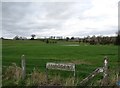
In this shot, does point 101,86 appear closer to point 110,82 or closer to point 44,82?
point 110,82

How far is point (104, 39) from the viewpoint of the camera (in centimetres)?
11600

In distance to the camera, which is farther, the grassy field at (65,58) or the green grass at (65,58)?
the green grass at (65,58)

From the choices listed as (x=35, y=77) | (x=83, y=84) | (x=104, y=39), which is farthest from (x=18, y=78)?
(x=104, y=39)

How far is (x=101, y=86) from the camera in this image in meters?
10.6

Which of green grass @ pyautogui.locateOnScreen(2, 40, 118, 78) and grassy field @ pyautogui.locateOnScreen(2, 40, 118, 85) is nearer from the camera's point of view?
grassy field @ pyautogui.locateOnScreen(2, 40, 118, 85)

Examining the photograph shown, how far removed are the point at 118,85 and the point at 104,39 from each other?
107 metres

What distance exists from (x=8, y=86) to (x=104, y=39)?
350 feet

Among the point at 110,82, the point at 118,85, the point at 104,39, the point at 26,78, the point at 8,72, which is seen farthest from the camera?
A: the point at 104,39

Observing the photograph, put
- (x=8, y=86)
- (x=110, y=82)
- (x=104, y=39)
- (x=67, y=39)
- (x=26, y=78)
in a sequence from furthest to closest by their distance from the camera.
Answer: (x=67, y=39) < (x=104, y=39) < (x=26, y=78) < (x=8, y=86) < (x=110, y=82)

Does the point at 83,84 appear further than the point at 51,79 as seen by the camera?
No

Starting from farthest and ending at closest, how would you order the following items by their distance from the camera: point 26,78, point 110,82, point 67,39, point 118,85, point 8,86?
point 67,39, point 26,78, point 8,86, point 110,82, point 118,85

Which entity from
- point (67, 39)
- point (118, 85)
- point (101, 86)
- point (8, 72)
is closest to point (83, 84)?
point (101, 86)

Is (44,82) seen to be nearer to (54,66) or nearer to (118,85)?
(54,66)

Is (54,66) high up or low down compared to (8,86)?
up
